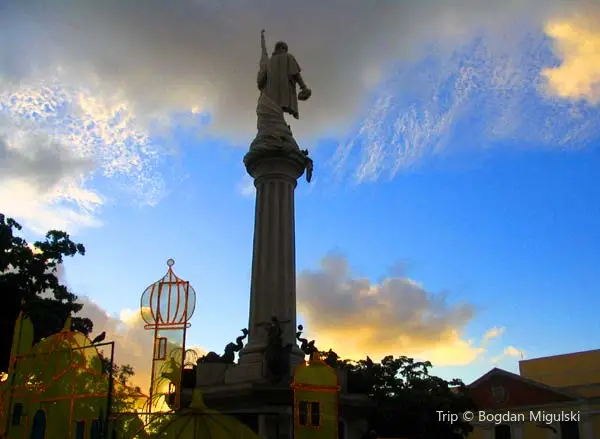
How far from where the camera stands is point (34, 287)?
86.6 feet

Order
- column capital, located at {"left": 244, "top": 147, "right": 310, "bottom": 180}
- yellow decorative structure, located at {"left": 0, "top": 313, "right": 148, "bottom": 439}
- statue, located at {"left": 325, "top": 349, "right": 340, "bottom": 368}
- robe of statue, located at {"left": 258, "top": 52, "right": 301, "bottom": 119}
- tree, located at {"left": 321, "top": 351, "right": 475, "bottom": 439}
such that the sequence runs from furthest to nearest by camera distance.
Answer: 1. tree, located at {"left": 321, "top": 351, "right": 475, "bottom": 439}
2. robe of statue, located at {"left": 258, "top": 52, "right": 301, "bottom": 119}
3. column capital, located at {"left": 244, "top": 147, "right": 310, "bottom": 180}
4. statue, located at {"left": 325, "top": 349, "right": 340, "bottom": 368}
5. yellow decorative structure, located at {"left": 0, "top": 313, "right": 148, "bottom": 439}

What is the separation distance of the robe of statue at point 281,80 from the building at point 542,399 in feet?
87.9

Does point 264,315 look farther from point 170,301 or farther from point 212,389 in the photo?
point 170,301

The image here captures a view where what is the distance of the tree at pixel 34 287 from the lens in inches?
972

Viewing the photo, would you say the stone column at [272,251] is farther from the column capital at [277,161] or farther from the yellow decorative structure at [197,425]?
the yellow decorative structure at [197,425]

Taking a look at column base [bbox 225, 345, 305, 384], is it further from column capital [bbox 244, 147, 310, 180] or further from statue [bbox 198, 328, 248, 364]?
column capital [bbox 244, 147, 310, 180]

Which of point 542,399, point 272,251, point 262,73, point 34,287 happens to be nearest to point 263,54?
point 262,73

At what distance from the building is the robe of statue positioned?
87.9 feet

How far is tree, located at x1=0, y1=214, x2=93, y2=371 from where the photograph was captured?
972 inches

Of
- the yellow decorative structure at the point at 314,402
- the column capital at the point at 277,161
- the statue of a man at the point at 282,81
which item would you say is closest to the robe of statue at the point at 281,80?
Answer: the statue of a man at the point at 282,81

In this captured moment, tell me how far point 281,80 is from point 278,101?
83 centimetres

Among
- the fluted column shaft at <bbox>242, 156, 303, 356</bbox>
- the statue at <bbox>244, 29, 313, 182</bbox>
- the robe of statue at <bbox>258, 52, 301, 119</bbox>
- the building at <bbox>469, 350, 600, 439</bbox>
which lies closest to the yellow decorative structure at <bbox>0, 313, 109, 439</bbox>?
the fluted column shaft at <bbox>242, 156, 303, 356</bbox>

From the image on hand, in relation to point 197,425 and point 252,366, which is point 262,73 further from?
point 197,425

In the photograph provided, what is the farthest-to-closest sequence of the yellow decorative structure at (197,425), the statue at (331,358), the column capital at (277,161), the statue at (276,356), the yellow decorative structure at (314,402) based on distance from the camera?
the column capital at (277,161) → the statue at (331,358) → the statue at (276,356) → the yellow decorative structure at (314,402) → the yellow decorative structure at (197,425)
